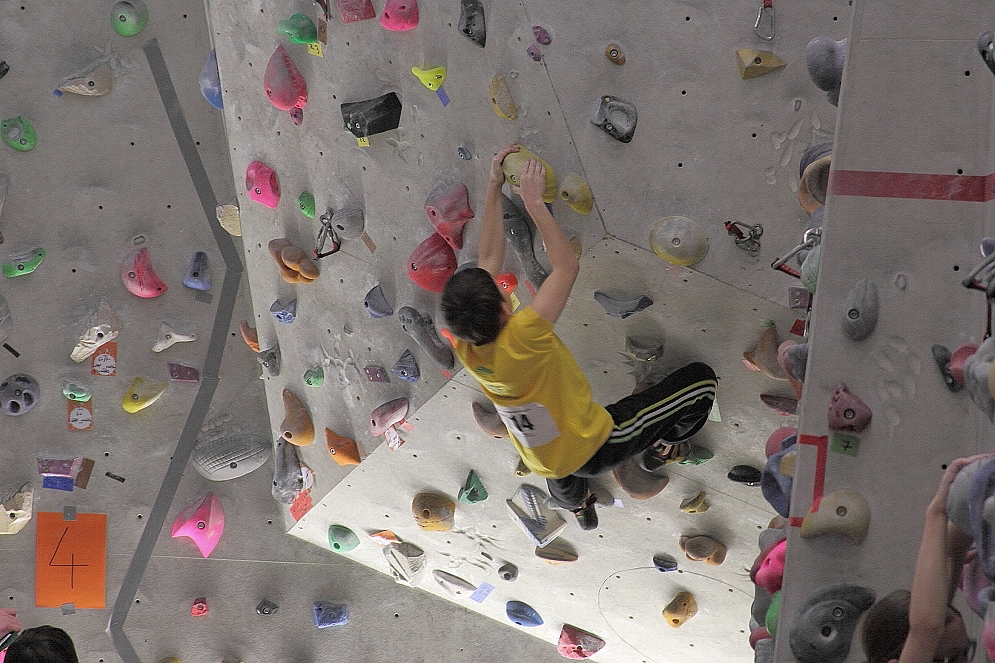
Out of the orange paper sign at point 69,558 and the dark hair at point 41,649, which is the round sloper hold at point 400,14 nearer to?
the dark hair at point 41,649

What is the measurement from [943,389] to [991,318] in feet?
0.58

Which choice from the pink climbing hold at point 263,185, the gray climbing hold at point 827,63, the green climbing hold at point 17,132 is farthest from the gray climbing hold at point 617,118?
the green climbing hold at point 17,132

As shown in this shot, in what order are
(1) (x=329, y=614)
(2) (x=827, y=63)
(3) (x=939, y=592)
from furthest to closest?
(1) (x=329, y=614) → (2) (x=827, y=63) → (3) (x=939, y=592)

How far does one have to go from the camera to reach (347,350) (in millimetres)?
3844

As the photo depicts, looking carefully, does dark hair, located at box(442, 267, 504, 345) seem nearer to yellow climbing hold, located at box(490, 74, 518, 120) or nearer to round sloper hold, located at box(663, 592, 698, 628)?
yellow climbing hold, located at box(490, 74, 518, 120)

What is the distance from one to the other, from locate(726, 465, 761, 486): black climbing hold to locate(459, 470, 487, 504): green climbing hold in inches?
37.4

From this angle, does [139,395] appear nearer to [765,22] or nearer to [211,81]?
[211,81]

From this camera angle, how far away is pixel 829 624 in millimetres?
1889

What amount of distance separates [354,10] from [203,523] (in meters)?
2.30

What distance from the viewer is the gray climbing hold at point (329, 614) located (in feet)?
14.9

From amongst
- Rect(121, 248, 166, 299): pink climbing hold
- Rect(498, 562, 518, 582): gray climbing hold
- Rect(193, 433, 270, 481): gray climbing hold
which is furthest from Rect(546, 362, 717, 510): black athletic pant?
Rect(121, 248, 166, 299): pink climbing hold

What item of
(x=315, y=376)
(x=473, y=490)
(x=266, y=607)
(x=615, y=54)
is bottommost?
(x=266, y=607)

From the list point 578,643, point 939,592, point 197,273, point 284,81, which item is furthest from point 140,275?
point 939,592

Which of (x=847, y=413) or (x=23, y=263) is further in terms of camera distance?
(x=23, y=263)
